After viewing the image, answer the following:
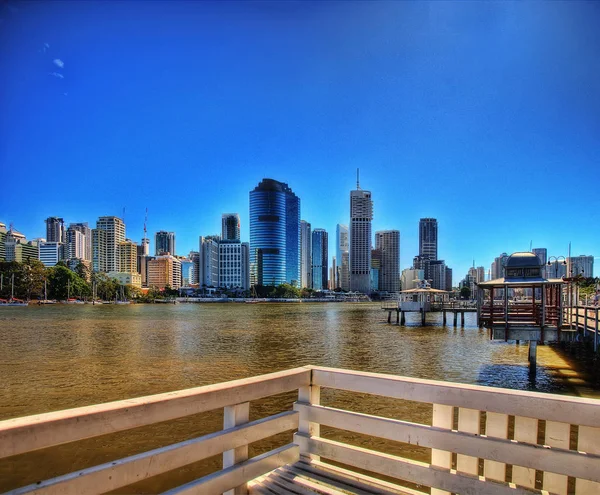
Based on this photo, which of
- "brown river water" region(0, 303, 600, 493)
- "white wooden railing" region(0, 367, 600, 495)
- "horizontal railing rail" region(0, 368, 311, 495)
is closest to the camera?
"horizontal railing rail" region(0, 368, 311, 495)

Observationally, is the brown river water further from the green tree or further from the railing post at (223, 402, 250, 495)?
the green tree

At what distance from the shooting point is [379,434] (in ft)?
11.3

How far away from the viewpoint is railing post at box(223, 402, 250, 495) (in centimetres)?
329

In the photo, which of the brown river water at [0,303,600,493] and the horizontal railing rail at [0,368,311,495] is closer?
the horizontal railing rail at [0,368,311,495]

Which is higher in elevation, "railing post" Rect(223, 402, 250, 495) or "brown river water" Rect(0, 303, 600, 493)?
"railing post" Rect(223, 402, 250, 495)

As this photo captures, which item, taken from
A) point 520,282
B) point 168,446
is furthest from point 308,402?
point 520,282

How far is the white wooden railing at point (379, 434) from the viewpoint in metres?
2.45

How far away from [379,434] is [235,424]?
3.81ft

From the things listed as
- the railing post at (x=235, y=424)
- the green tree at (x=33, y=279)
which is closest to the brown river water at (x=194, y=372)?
the railing post at (x=235, y=424)

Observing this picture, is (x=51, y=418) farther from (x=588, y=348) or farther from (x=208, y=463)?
(x=588, y=348)

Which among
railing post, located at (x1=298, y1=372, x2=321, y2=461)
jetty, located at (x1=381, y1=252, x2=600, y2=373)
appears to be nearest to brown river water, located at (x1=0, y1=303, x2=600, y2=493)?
jetty, located at (x1=381, y1=252, x2=600, y2=373)

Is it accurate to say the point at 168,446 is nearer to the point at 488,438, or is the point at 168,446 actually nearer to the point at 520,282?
the point at 488,438

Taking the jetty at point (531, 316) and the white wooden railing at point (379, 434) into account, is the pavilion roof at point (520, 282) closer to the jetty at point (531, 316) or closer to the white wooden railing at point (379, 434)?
the jetty at point (531, 316)

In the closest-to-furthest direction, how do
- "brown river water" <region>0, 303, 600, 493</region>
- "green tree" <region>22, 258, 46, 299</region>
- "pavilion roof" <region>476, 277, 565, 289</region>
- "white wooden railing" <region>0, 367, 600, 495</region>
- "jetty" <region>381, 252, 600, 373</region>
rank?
"white wooden railing" <region>0, 367, 600, 495</region> → "brown river water" <region>0, 303, 600, 493</region> → "jetty" <region>381, 252, 600, 373</region> → "pavilion roof" <region>476, 277, 565, 289</region> → "green tree" <region>22, 258, 46, 299</region>
